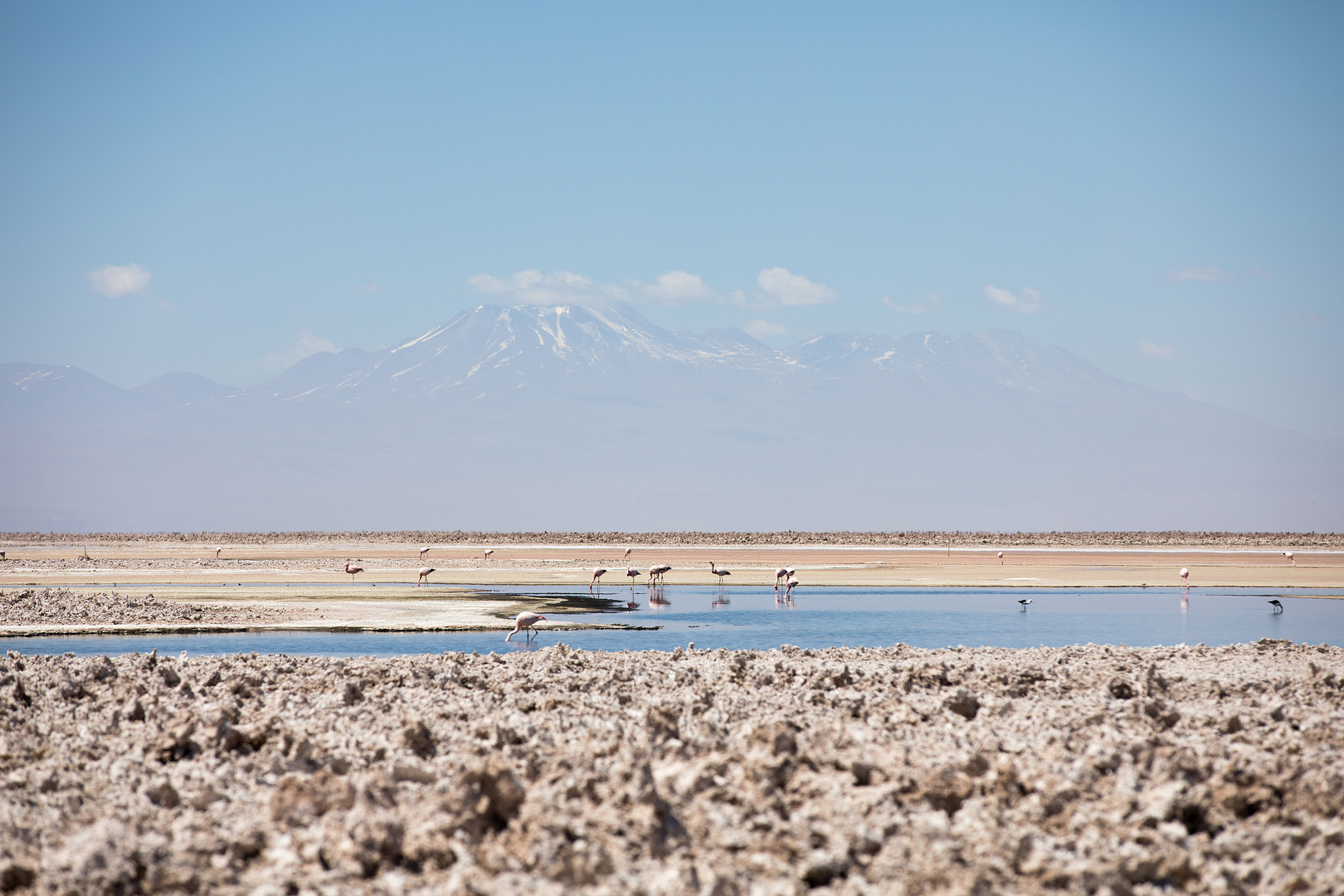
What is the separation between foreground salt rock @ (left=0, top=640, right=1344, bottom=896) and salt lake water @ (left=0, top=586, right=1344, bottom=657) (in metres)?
8.51

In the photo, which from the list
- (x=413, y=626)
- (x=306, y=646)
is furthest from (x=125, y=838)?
(x=413, y=626)

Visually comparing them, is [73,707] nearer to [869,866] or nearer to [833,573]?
[869,866]

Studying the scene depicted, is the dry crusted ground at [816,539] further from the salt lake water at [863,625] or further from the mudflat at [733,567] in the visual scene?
the salt lake water at [863,625]

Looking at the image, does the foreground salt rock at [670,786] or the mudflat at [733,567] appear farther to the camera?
the mudflat at [733,567]

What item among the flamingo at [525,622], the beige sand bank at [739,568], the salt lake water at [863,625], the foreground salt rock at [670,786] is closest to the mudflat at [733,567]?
the beige sand bank at [739,568]

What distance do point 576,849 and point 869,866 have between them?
1895 mm

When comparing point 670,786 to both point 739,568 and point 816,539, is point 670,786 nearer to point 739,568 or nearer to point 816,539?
point 739,568

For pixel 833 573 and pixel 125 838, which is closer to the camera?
pixel 125 838

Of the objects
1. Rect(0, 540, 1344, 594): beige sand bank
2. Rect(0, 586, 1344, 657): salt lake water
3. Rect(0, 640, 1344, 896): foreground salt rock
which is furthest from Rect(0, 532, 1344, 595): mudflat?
Rect(0, 640, 1344, 896): foreground salt rock

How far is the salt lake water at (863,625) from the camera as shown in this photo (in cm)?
2117

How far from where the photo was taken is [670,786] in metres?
7.79

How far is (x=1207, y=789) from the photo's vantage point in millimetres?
7637

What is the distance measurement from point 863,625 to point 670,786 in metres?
18.8

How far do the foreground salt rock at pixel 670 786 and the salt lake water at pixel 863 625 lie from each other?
8.51 meters
